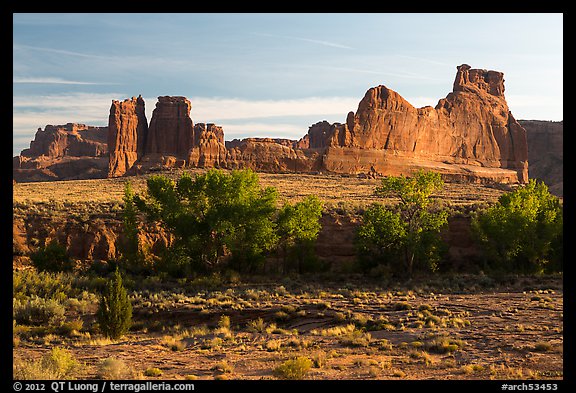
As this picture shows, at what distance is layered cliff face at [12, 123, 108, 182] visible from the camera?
4929 inches

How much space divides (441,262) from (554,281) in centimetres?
692

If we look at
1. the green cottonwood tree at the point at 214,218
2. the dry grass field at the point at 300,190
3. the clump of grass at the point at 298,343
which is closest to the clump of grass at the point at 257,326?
the clump of grass at the point at 298,343

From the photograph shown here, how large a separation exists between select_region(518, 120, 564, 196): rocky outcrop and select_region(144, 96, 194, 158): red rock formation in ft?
313

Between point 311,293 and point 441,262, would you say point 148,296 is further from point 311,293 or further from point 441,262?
point 441,262

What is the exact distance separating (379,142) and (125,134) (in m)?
64.5

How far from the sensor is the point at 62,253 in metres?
28.2

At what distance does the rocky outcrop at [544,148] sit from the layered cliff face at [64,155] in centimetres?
11886

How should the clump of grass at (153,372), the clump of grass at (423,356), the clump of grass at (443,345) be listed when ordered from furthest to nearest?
the clump of grass at (443,345)
the clump of grass at (423,356)
the clump of grass at (153,372)

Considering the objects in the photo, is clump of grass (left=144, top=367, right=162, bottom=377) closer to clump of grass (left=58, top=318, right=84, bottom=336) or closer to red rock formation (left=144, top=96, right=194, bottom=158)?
clump of grass (left=58, top=318, right=84, bottom=336)

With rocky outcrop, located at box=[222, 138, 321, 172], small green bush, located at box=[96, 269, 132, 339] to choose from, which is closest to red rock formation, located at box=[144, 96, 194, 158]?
rocky outcrop, located at box=[222, 138, 321, 172]

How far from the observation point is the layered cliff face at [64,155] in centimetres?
12519

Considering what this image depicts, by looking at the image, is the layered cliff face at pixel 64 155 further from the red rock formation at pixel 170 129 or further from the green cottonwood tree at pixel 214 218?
the green cottonwood tree at pixel 214 218
